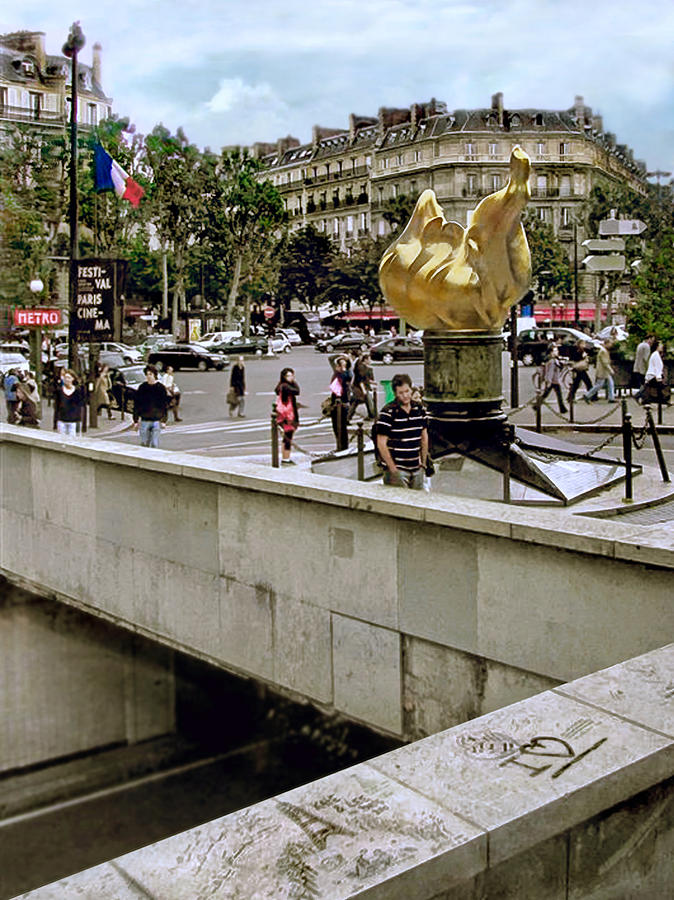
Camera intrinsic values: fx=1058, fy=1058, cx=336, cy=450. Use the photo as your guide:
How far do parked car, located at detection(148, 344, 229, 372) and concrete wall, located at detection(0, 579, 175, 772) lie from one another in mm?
37569

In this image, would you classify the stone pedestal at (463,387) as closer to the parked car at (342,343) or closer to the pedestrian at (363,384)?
the pedestrian at (363,384)

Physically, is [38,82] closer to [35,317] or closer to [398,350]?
[398,350]

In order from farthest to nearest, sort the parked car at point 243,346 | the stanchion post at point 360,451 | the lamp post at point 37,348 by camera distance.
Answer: the parked car at point 243,346 < the lamp post at point 37,348 < the stanchion post at point 360,451

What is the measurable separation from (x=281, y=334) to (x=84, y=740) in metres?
59.1

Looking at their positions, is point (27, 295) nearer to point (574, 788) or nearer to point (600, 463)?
point (600, 463)

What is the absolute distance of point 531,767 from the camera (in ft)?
11.1

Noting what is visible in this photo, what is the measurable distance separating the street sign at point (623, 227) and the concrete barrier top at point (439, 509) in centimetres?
1005

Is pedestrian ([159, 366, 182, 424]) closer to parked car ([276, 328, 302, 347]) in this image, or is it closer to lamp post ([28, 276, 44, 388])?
lamp post ([28, 276, 44, 388])

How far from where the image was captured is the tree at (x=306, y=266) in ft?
252

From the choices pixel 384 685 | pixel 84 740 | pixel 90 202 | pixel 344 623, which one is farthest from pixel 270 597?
pixel 90 202

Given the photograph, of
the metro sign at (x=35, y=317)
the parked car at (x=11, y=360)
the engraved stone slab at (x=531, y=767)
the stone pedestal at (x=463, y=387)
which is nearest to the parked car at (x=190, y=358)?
the parked car at (x=11, y=360)

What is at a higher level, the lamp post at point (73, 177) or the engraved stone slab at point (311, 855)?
the lamp post at point (73, 177)

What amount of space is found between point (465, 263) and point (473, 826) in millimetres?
9031

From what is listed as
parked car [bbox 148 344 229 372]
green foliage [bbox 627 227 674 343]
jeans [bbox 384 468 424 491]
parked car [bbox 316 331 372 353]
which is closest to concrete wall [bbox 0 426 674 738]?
jeans [bbox 384 468 424 491]
